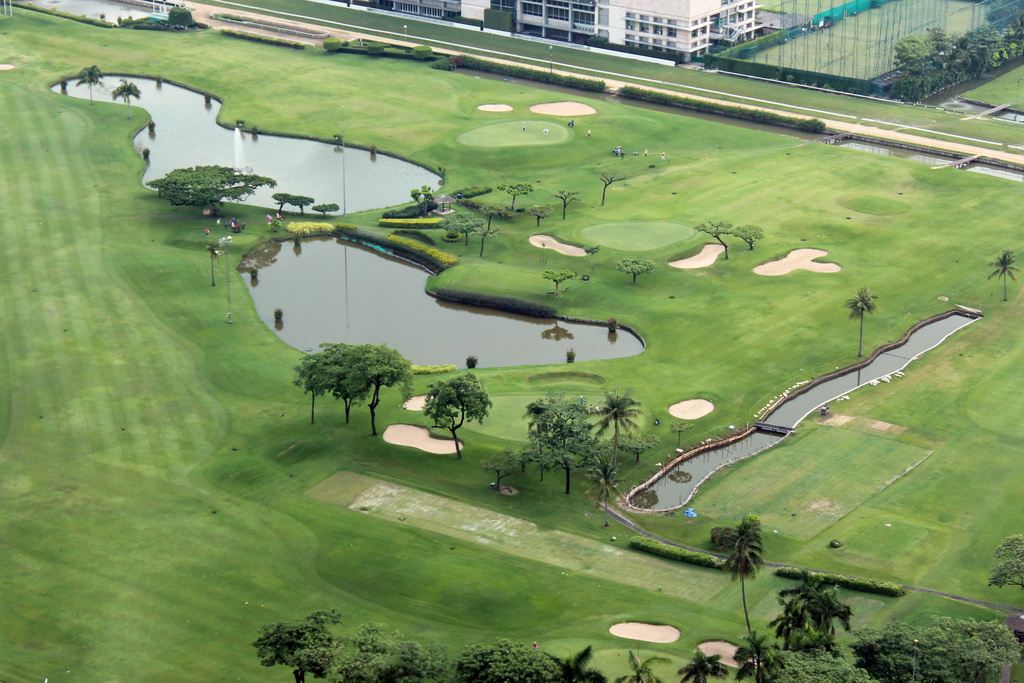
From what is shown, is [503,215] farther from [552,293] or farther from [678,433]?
[678,433]

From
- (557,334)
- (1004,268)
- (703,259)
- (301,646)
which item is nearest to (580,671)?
(301,646)

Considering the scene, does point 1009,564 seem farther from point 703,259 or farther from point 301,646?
point 703,259

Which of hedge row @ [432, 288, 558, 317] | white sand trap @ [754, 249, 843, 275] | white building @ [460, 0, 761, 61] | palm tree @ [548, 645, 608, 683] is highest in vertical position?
white building @ [460, 0, 761, 61]

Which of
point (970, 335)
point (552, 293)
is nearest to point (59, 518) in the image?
point (552, 293)

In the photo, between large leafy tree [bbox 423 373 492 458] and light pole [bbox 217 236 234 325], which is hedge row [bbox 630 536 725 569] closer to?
large leafy tree [bbox 423 373 492 458]

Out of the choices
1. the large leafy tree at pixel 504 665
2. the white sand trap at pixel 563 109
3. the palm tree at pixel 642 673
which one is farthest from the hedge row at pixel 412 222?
the palm tree at pixel 642 673

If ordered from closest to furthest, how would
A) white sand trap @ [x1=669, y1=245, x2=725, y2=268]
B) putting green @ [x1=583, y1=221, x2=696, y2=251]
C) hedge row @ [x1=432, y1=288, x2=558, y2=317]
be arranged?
hedge row @ [x1=432, y1=288, x2=558, y2=317] → white sand trap @ [x1=669, y1=245, x2=725, y2=268] → putting green @ [x1=583, y1=221, x2=696, y2=251]

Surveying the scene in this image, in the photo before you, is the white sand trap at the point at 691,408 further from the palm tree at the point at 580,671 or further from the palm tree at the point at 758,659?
the palm tree at the point at 580,671

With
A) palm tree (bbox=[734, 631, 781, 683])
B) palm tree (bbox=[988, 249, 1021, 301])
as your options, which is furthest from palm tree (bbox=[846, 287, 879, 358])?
palm tree (bbox=[734, 631, 781, 683])
